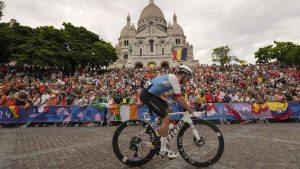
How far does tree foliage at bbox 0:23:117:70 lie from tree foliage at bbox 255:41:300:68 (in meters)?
40.4

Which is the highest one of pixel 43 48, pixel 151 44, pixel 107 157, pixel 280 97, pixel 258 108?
pixel 151 44

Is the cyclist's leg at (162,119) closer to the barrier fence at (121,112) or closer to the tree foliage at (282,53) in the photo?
the barrier fence at (121,112)

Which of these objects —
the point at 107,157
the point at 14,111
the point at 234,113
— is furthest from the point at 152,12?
the point at 107,157

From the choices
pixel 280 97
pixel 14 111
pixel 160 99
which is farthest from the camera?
pixel 280 97

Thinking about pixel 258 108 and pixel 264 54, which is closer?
pixel 258 108

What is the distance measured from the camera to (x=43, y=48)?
3288 cm

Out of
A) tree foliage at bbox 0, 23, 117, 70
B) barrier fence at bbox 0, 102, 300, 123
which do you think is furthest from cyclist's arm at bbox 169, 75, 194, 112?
tree foliage at bbox 0, 23, 117, 70

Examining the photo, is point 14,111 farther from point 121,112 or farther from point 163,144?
point 163,144

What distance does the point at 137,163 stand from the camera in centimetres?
442

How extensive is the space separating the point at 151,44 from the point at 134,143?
87.0 m

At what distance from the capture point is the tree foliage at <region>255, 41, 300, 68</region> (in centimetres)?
5031

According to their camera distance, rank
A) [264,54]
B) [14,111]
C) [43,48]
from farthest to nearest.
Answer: [264,54]
[43,48]
[14,111]

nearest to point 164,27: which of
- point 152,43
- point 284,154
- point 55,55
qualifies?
point 152,43

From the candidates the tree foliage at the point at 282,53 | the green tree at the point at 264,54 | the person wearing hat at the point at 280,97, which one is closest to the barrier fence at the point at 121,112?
the person wearing hat at the point at 280,97
